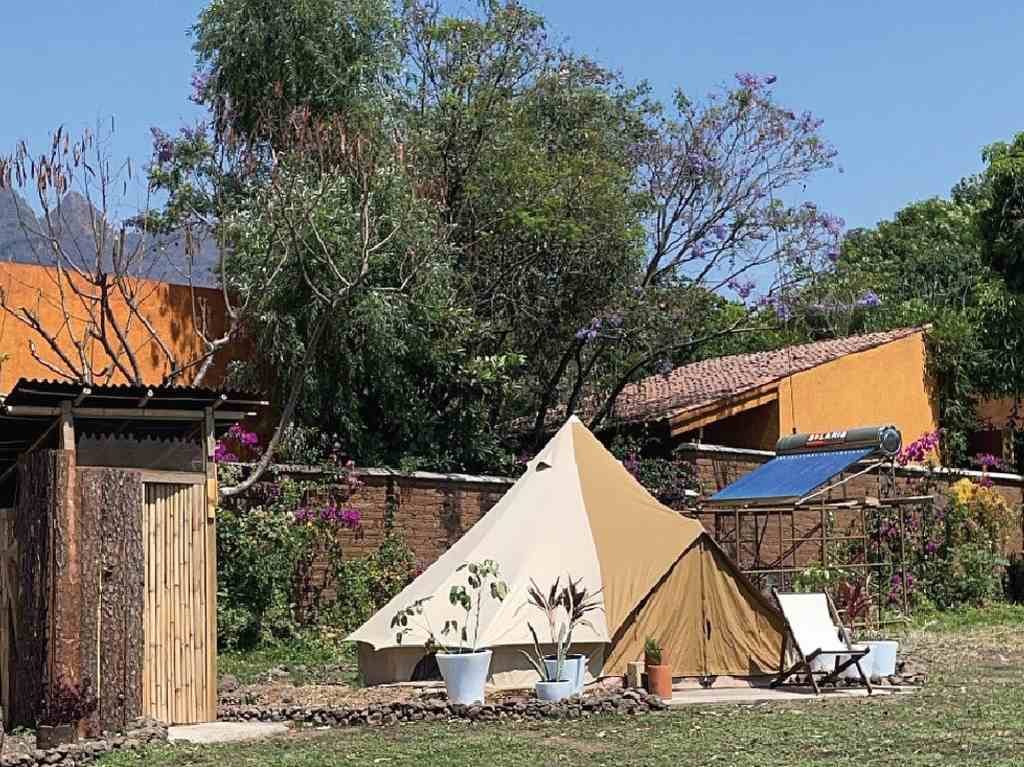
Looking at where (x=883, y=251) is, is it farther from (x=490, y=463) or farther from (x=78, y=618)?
(x=78, y=618)

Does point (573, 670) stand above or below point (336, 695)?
above

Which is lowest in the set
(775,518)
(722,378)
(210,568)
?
(210,568)

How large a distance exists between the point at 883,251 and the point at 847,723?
3496 cm

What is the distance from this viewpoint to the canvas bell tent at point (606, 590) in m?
12.8

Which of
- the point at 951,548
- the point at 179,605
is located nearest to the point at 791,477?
the point at 951,548

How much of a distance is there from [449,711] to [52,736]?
285 centimetres

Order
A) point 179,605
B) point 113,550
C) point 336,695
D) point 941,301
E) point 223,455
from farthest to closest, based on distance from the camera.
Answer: point 941,301 < point 223,455 < point 336,695 < point 179,605 < point 113,550

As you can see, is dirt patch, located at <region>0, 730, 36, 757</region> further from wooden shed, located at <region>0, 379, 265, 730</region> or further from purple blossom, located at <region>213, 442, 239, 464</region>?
purple blossom, located at <region>213, 442, 239, 464</region>

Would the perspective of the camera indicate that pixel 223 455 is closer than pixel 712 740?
No

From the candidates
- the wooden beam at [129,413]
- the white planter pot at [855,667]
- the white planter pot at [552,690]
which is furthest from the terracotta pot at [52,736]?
the white planter pot at [855,667]

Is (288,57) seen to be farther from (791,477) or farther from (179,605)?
(179,605)

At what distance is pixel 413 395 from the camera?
1952 centimetres

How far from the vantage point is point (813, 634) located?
1277 centimetres

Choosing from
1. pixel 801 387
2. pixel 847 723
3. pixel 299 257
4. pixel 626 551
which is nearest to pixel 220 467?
pixel 299 257
